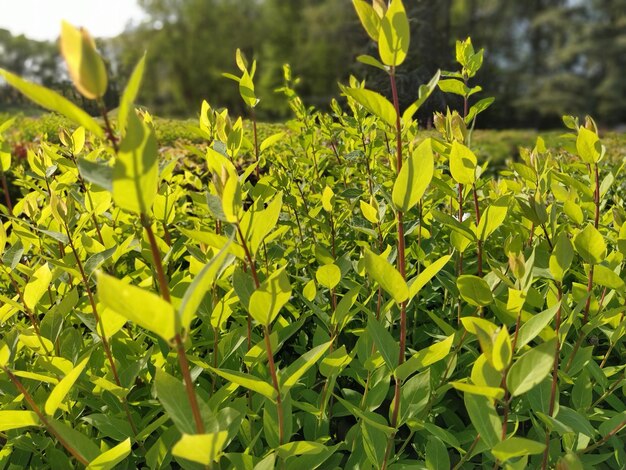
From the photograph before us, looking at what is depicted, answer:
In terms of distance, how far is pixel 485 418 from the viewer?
913 mm

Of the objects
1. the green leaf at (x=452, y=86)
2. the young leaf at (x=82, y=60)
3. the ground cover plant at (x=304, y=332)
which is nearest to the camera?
the young leaf at (x=82, y=60)

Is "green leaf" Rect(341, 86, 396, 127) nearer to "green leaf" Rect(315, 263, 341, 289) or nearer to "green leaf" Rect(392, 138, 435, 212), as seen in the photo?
"green leaf" Rect(392, 138, 435, 212)

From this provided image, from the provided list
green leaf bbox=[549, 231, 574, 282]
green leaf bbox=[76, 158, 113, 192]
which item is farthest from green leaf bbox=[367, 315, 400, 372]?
green leaf bbox=[76, 158, 113, 192]

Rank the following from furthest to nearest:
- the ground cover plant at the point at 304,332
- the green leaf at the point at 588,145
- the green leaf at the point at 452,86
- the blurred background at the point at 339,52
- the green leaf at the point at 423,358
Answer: the blurred background at the point at 339,52, the green leaf at the point at 452,86, the green leaf at the point at 588,145, the green leaf at the point at 423,358, the ground cover plant at the point at 304,332

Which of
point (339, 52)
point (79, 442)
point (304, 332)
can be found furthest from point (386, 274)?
point (339, 52)

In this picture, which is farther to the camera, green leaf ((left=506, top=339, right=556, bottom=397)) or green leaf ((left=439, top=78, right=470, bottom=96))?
green leaf ((left=439, top=78, right=470, bottom=96))

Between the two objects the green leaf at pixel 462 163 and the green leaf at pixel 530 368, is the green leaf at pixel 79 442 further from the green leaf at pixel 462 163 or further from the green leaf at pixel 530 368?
the green leaf at pixel 462 163

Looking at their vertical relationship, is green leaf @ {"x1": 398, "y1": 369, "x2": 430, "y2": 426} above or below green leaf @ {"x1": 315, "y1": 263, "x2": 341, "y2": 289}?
below

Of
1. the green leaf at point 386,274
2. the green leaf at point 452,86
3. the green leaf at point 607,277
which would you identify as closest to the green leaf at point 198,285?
the green leaf at point 386,274

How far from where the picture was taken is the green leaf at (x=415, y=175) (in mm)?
906

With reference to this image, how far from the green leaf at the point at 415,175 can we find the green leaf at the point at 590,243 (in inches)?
16.2

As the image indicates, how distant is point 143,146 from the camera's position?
598mm

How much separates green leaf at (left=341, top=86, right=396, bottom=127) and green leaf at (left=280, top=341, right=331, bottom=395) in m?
0.41

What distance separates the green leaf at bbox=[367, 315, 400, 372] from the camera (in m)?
1.05
